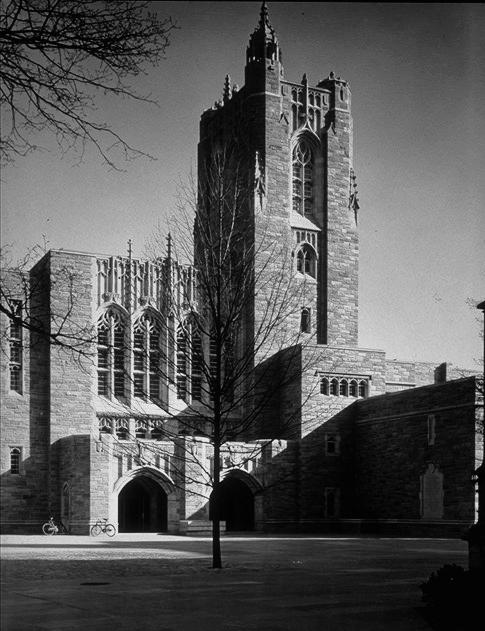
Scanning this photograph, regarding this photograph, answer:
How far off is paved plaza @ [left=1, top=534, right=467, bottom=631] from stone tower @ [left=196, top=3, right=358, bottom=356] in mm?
25755

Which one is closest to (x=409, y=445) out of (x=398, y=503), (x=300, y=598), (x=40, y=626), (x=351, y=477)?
(x=398, y=503)

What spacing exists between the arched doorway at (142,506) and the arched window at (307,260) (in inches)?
554

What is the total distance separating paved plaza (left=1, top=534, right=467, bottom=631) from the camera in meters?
11.4

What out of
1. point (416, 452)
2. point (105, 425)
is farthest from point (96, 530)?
point (416, 452)

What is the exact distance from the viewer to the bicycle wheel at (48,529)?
38438 millimetres

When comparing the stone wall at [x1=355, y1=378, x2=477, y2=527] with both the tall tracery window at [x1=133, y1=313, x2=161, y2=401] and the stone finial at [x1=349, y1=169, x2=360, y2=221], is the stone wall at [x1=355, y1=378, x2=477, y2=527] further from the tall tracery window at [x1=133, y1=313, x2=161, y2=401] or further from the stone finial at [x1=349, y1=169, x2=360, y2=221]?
the stone finial at [x1=349, y1=169, x2=360, y2=221]

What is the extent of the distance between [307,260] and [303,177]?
444 cm

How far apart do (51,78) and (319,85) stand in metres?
44.1

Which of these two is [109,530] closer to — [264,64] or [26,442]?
[26,442]

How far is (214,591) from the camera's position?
14.7m

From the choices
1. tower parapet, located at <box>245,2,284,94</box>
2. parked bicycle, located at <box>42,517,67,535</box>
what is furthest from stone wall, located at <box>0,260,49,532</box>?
tower parapet, located at <box>245,2,284,94</box>

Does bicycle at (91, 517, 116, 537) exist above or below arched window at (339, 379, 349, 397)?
below

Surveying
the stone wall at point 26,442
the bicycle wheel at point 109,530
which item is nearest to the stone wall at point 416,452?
the bicycle wheel at point 109,530

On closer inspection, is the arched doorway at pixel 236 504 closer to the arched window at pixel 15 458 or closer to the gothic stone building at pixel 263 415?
the gothic stone building at pixel 263 415
